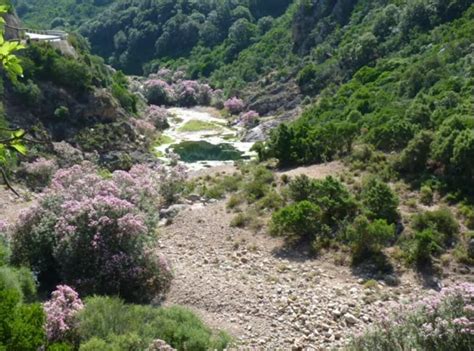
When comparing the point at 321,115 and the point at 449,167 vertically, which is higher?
the point at 449,167

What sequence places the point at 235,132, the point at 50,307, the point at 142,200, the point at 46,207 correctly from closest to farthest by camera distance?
the point at 50,307 < the point at 46,207 < the point at 142,200 < the point at 235,132

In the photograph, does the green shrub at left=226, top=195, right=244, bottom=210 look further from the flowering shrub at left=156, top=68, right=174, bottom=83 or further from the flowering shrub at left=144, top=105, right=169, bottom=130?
the flowering shrub at left=156, top=68, right=174, bottom=83

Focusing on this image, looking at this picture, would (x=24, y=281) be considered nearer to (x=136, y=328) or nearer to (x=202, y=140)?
(x=136, y=328)

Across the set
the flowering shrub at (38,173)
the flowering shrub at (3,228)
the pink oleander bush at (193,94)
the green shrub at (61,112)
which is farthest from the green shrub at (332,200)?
the pink oleander bush at (193,94)

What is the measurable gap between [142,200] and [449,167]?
1248cm

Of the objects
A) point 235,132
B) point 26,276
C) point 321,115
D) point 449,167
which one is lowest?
point 235,132

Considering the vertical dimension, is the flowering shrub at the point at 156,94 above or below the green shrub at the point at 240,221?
below

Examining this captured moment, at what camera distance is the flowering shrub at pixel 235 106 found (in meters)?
61.2

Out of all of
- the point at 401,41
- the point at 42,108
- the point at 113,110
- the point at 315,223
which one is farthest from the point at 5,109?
the point at 401,41

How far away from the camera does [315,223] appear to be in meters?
20.1

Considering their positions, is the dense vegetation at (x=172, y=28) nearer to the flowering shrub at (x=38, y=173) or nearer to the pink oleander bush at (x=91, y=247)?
the flowering shrub at (x=38, y=173)

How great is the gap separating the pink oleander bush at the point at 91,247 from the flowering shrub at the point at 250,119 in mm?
37579

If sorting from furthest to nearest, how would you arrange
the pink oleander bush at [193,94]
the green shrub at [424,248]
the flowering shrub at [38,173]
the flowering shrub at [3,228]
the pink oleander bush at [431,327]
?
the pink oleander bush at [193,94], the flowering shrub at [38,173], the green shrub at [424,248], the flowering shrub at [3,228], the pink oleander bush at [431,327]

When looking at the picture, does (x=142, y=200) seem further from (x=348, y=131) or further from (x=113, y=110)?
(x=113, y=110)
